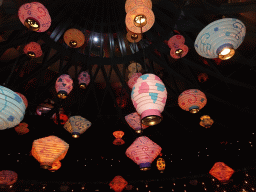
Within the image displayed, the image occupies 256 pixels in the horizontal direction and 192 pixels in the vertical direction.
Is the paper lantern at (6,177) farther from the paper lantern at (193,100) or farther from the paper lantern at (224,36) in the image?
the paper lantern at (224,36)

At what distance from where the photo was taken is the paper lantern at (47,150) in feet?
11.1

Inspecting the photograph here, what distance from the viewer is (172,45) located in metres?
3.72

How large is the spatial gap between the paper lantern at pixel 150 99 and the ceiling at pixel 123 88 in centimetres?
210

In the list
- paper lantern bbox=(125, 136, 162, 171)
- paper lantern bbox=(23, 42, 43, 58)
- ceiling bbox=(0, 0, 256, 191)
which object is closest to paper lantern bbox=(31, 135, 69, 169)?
ceiling bbox=(0, 0, 256, 191)

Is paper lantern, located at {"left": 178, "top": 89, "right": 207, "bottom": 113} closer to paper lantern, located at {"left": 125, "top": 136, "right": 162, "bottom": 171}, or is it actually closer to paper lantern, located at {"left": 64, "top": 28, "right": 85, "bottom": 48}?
paper lantern, located at {"left": 125, "top": 136, "right": 162, "bottom": 171}

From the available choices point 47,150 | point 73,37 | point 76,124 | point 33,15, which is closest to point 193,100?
point 73,37

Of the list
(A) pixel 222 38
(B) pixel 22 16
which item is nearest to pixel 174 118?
(A) pixel 222 38

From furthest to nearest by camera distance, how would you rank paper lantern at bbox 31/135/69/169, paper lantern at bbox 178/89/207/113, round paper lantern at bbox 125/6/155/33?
A: paper lantern at bbox 178/89/207/113, paper lantern at bbox 31/135/69/169, round paper lantern at bbox 125/6/155/33

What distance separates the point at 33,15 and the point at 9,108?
1.47m

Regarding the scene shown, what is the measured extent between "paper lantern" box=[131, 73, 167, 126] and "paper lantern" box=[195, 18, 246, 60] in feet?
2.78

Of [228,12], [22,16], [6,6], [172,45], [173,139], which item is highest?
[228,12]

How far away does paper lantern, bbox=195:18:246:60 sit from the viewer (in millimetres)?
2053

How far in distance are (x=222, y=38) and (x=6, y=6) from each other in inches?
154

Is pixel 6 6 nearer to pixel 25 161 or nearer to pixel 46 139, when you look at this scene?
pixel 46 139
